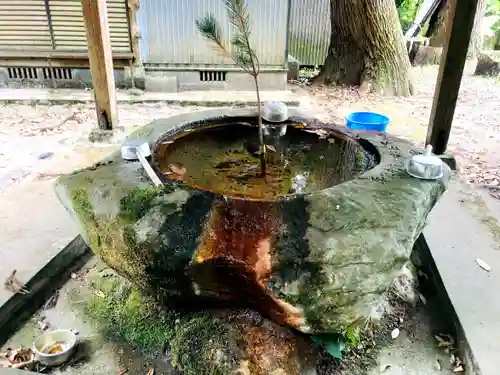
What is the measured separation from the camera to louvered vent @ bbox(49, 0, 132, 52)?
7691 millimetres

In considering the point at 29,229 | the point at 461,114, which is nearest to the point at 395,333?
the point at 29,229

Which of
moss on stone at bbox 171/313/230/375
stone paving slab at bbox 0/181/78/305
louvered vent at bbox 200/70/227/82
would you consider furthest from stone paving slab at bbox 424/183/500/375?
louvered vent at bbox 200/70/227/82

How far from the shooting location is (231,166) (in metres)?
2.92

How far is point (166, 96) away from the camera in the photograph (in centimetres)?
771

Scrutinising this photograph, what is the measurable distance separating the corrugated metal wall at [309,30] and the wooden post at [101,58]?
6.67 m

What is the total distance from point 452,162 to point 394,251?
261cm

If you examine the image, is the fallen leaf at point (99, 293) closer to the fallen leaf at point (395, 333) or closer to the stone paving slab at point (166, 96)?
the fallen leaf at point (395, 333)

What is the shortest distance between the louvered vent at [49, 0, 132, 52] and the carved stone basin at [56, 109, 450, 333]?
625 centimetres

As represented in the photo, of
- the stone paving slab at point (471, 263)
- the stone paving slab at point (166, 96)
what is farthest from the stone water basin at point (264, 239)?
the stone paving slab at point (166, 96)

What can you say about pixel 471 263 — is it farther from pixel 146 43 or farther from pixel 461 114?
pixel 146 43

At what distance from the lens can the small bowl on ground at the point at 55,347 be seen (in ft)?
7.77

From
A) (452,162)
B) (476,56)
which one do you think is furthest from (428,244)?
(476,56)

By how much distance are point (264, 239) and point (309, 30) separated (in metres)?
9.78

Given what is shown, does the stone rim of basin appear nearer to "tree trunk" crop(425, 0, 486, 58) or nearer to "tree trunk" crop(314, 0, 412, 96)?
"tree trunk" crop(314, 0, 412, 96)
